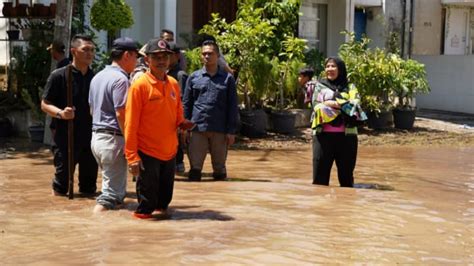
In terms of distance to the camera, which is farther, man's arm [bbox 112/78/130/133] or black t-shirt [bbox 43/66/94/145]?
black t-shirt [bbox 43/66/94/145]

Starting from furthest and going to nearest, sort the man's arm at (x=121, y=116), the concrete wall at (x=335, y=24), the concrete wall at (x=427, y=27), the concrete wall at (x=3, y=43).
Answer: the concrete wall at (x=427, y=27) < the concrete wall at (x=335, y=24) < the concrete wall at (x=3, y=43) < the man's arm at (x=121, y=116)

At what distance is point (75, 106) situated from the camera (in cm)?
793

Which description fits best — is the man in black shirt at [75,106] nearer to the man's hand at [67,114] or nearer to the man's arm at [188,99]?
the man's hand at [67,114]

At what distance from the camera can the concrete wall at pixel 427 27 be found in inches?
970

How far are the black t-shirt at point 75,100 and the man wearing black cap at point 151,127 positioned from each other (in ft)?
5.11

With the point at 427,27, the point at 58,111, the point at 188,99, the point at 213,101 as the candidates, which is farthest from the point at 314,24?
the point at 58,111

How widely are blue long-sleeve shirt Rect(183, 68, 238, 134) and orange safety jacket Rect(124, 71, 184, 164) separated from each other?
2488mm

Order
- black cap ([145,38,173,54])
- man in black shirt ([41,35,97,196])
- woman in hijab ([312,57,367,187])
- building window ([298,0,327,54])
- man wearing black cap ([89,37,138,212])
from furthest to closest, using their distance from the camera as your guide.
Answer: building window ([298,0,327,54]) < woman in hijab ([312,57,367,187]) < man in black shirt ([41,35,97,196]) < man wearing black cap ([89,37,138,212]) < black cap ([145,38,173,54])

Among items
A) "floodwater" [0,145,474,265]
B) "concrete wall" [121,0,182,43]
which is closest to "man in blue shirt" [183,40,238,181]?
"floodwater" [0,145,474,265]

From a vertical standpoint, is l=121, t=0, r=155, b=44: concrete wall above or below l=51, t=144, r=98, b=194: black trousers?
above

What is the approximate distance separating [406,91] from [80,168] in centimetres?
1106

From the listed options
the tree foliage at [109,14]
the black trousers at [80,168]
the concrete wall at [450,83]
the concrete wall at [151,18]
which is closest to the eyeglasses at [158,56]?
the black trousers at [80,168]

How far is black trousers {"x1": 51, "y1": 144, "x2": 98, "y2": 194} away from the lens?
8.01 meters

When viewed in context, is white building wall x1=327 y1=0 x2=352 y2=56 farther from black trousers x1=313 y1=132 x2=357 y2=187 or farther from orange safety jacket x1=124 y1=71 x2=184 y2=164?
orange safety jacket x1=124 y1=71 x2=184 y2=164
